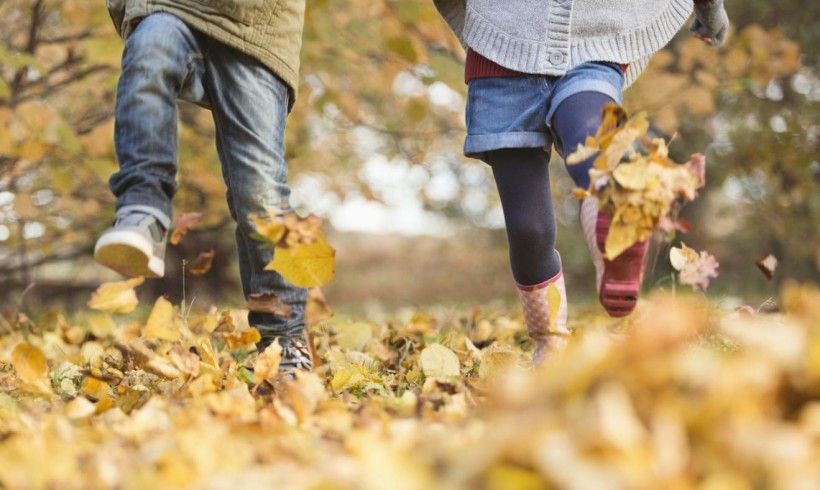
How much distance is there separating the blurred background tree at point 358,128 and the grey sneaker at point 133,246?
1428 mm

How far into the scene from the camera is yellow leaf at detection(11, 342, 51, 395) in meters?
1.51

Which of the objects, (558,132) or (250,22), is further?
(250,22)

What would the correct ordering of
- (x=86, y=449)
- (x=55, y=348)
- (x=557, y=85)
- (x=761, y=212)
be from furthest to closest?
(x=761, y=212) < (x=55, y=348) < (x=557, y=85) < (x=86, y=449)

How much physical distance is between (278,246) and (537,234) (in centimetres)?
68

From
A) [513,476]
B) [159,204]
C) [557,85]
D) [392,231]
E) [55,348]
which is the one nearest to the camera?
[513,476]

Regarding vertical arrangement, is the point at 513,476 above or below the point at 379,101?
above

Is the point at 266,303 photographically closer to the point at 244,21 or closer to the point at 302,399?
the point at 302,399

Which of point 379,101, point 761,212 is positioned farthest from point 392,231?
point 761,212

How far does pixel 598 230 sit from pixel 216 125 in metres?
0.99

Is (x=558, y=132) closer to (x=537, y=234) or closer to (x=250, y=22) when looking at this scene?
(x=537, y=234)

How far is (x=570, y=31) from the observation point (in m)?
1.89

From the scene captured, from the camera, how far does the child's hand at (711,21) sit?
2139 millimetres

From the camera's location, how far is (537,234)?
196cm

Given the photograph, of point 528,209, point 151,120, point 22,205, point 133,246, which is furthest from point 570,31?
point 22,205
